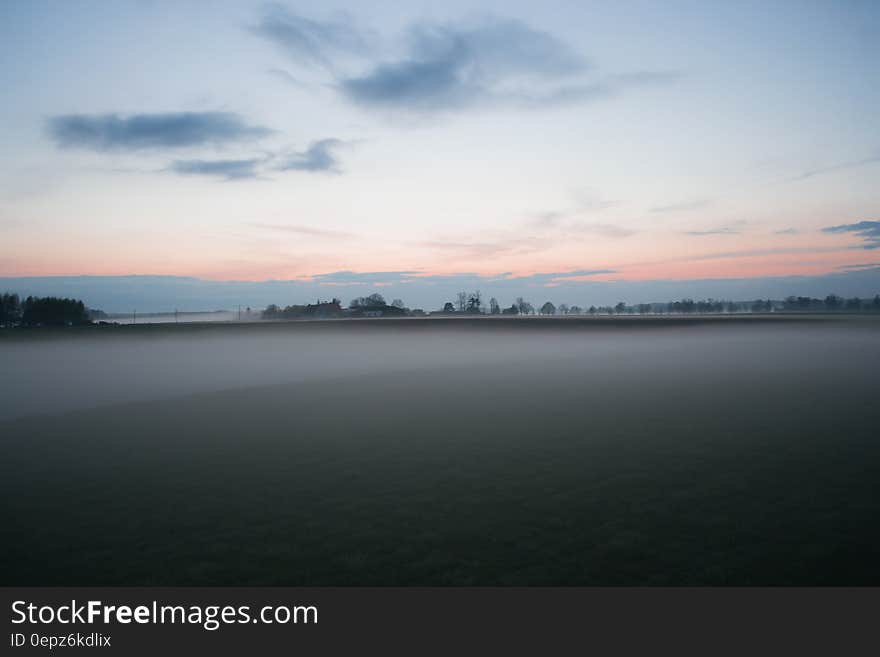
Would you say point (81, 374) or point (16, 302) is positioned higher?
point (16, 302)

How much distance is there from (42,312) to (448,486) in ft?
590

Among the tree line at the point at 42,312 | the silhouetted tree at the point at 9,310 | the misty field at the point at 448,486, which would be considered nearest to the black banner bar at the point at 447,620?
the misty field at the point at 448,486

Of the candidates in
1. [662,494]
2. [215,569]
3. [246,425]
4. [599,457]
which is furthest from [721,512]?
[246,425]

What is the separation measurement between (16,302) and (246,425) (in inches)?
7581

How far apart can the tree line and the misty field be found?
146285 millimetres

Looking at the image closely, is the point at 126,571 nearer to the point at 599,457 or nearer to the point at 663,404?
the point at 599,457

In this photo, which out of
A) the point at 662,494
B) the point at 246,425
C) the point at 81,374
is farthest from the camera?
the point at 81,374

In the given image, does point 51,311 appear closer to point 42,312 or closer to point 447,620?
point 42,312

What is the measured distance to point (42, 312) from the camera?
15512 centimetres

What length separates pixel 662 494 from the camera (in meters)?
13.9

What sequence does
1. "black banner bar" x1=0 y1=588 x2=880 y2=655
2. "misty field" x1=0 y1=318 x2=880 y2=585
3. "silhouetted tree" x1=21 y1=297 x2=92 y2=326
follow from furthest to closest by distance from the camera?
"silhouetted tree" x1=21 y1=297 x2=92 y2=326 < "misty field" x1=0 y1=318 x2=880 y2=585 < "black banner bar" x1=0 y1=588 x2=880 y2=655

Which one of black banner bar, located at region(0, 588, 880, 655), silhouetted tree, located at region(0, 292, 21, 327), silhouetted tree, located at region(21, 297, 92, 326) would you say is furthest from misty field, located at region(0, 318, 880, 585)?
silhouetted tree, located at region(0, 292, 21, 327)

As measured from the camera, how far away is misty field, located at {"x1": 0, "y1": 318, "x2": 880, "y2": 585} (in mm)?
Result: 10172

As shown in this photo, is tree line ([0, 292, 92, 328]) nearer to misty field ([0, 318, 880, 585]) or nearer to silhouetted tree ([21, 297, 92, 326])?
silhouetted tree ([21, 297, 92, 326])
